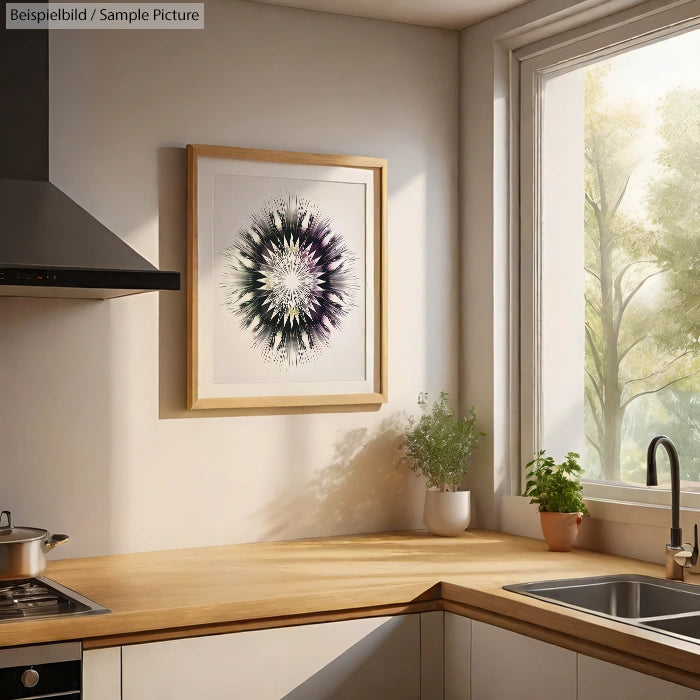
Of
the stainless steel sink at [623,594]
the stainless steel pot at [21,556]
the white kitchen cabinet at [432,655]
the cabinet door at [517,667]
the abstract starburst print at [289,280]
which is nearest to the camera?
the cabinet door at [517,667]

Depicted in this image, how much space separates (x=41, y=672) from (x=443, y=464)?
57.6 inches

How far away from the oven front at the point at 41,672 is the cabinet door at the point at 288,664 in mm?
112

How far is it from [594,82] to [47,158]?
1.62 metres

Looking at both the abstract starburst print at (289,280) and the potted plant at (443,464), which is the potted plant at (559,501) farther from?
the abstract starburst print at (289,280)

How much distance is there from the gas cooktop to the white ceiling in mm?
1833

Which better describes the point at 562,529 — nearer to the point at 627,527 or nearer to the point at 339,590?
the point at 627,527

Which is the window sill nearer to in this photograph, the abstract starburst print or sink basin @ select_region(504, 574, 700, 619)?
sink basin @ select_region(504, 574, 700, 619)

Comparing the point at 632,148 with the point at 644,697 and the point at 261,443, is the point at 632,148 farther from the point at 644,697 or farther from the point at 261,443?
the point at 644,697

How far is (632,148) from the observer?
292 cm

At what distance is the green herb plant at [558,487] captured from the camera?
2.91 m

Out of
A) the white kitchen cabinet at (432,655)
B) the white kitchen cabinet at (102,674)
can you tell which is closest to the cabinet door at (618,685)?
the white kitchen cabinet at (432,655)

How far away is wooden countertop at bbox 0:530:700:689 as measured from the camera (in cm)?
204

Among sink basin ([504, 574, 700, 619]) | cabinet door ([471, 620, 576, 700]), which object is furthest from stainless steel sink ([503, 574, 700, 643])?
cabinet door ([471, 620, 576, 700])

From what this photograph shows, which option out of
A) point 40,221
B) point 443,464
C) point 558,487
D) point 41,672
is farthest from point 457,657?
point 40,221
